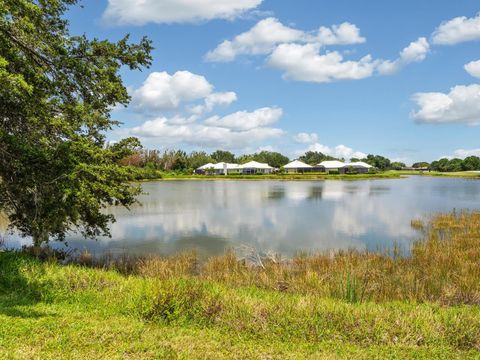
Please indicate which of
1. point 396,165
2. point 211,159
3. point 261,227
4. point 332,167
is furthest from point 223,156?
point 261,227

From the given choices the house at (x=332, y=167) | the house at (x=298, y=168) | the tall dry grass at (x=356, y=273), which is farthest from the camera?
the house at (x=298, y=168)

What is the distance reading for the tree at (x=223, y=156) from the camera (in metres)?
126

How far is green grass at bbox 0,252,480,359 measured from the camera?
5.18 meters

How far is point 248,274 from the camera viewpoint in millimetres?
10430

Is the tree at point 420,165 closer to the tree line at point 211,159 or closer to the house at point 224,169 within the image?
the tree line at point 211,159

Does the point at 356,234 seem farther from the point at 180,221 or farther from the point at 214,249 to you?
the point at 180,221

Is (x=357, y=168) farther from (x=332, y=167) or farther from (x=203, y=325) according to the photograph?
(x=203, y=325)

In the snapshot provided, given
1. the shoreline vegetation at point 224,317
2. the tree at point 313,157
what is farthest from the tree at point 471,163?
the shoreline vegetation at point 224,317

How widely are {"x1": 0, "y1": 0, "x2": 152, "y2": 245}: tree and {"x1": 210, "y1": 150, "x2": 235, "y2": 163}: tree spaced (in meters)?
114

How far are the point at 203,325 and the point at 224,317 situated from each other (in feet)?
1.18

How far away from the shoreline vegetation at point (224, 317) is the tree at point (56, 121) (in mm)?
1774

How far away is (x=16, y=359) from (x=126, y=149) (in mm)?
8182

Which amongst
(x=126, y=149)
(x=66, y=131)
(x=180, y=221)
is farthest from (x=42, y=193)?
(x=180, y=221)

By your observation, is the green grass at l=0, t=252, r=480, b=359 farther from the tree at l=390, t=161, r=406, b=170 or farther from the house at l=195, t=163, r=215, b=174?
the tree at l=390, t=161, r=406, b=170
